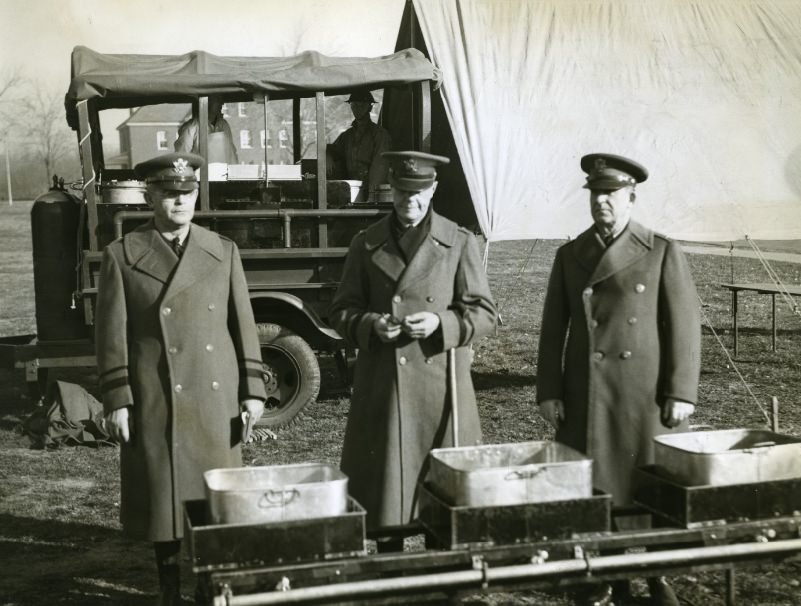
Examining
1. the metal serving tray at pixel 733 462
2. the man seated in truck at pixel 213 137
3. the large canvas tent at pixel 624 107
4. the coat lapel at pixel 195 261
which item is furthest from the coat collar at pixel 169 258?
the large canvas tent at pixel 624 107

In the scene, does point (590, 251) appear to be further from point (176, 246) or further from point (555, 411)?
point (176, 246)

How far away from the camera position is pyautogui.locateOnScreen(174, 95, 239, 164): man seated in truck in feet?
25.8

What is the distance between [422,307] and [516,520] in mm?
1439

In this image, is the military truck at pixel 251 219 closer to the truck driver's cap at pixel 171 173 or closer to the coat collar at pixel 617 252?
the truck driver's cap at pixel 171 173

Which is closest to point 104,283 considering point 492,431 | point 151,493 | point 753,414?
point 151,493

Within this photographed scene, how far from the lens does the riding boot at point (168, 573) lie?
12.9ft

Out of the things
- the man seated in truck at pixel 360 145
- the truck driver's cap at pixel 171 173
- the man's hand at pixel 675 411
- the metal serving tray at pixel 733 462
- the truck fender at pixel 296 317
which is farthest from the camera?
the man seated in truck at pixel 360 145

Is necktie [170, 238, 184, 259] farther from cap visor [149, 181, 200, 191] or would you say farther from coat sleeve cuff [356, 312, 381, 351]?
coat sleeve cuff [356, 312, 381, 351]

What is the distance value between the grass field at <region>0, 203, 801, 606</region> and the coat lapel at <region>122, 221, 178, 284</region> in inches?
61.9

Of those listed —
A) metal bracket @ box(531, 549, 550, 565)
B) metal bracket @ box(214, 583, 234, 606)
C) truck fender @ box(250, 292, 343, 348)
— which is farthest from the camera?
truck fender @ box(250, 292, 343, 348)

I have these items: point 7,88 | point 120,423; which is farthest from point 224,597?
point 7,88

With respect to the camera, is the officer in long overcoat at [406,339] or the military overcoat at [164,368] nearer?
the military overcoat at [164,368]

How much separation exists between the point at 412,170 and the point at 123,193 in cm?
412

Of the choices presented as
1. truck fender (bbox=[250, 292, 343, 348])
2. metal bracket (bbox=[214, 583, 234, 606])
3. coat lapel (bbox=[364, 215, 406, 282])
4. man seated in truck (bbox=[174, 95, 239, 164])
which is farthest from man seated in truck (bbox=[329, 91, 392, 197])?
metal bracket (bbox=[214, 583, 234, 606])
